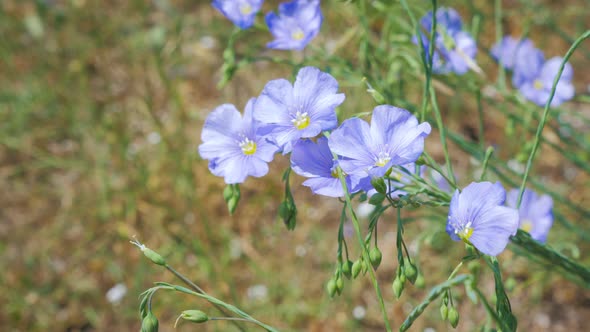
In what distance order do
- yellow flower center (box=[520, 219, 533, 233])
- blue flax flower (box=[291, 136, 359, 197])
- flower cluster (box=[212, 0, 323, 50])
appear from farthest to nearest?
yellow flower center (box=[520, 219, 533, 233])
flower cluster (box=[212, 0, 323, 50])
blue flax flower (box=[291, 136, 359, 197])

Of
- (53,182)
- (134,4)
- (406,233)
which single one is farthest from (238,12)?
(134,4)

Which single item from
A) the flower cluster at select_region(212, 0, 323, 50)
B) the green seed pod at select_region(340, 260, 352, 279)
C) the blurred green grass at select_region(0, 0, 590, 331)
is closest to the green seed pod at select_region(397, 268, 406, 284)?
the green seed pod at select_region(340, 260, 352, 279)

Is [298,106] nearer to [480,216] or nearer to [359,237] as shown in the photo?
[359,237]

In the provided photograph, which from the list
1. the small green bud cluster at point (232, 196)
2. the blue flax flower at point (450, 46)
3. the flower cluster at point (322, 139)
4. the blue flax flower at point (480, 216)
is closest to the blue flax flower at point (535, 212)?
the blue flax flower at point (450, 46)

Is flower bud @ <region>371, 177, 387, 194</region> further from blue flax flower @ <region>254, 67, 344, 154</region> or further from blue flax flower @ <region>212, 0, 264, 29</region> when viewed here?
blue flax flower @ <region>212, 0, 264, 29</region>

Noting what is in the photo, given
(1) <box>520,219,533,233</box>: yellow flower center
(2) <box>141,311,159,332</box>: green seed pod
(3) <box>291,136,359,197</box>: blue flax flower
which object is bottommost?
(1) <box>520,219,533,233</box>: yellow flower center

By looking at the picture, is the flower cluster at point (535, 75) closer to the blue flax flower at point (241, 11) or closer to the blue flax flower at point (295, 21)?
the blue flax flower at point (295, 21)

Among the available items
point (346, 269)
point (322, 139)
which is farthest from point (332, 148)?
point (346, 269)
